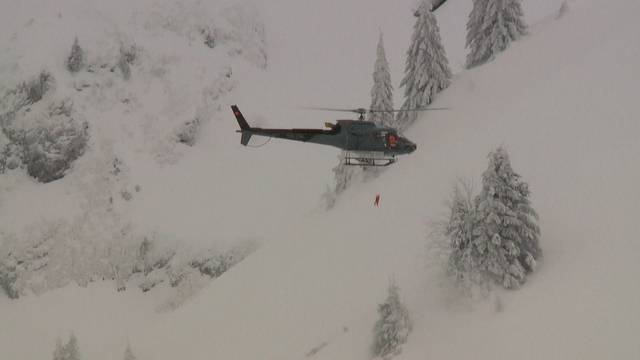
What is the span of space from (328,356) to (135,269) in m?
27.4

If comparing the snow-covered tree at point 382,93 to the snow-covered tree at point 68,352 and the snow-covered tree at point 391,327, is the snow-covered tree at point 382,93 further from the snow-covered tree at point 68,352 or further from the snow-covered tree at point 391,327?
the snow-covered tree at point 68,352

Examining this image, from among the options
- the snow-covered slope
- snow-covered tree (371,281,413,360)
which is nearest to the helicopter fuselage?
the snow-covered slope

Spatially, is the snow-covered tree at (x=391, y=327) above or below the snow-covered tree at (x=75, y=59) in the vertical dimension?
below

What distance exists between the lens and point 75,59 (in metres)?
65.1

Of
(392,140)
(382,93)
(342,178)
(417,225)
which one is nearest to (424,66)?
(382,93)

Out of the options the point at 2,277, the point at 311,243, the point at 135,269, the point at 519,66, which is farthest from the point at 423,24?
the point at 2,277

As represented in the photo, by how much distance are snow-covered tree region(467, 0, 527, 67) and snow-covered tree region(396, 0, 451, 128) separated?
376cm

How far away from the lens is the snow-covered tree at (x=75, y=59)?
64.9 metres

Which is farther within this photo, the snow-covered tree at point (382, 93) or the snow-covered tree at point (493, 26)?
the snow-covered tree at point (493, 26)

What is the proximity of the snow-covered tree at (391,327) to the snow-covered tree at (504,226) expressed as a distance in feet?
13.0

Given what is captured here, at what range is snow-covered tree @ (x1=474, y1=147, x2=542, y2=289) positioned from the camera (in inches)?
1209

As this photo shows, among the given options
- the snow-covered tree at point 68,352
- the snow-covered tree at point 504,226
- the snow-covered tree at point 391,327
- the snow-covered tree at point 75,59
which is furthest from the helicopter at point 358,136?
the snow-covered tree at point 75,59

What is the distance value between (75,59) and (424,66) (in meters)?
31.4

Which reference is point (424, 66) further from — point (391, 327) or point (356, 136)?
point (391, 327)
